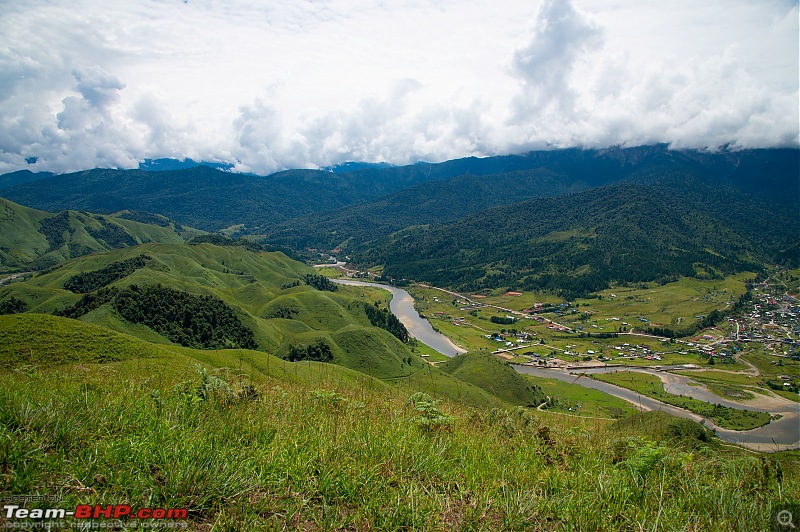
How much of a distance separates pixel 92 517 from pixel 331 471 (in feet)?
5.97

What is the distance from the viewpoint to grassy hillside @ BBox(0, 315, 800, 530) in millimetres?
3256

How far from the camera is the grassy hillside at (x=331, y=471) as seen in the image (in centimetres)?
326

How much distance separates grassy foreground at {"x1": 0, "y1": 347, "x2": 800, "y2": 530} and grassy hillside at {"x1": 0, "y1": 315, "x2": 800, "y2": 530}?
16 millimetres

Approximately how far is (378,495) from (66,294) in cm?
11633

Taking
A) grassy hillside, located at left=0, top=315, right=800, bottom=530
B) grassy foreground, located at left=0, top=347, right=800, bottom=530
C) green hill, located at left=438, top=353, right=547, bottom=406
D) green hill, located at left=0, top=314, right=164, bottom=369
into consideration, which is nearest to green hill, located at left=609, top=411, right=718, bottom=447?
grassy hillside, located at left=0, top=315, right=800, bottom=530

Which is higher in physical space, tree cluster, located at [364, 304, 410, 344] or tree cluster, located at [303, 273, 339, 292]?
tree cluster, located at [303, 273, 339, 292]

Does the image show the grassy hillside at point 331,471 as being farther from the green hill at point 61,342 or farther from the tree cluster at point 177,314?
the tree cluster at point 177,314

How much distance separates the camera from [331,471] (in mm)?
3816

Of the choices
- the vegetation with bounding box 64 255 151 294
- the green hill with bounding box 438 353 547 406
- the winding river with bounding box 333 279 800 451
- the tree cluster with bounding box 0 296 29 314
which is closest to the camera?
the winding river with bounding box 333 279 800 451

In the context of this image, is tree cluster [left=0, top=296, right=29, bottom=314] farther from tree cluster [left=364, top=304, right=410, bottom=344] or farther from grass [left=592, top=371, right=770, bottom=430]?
grass [left=592, top=371, right=770, bottom=430]

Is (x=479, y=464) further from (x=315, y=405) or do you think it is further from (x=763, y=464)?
(x=763, y=464)

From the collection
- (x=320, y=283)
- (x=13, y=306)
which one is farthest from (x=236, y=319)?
(x=320, y=283)

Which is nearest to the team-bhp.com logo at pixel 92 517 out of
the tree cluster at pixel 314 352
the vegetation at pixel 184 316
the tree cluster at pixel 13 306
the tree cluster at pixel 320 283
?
the tree cluster at pixel 314 352

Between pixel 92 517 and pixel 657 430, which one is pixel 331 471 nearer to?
pixel 92 517
